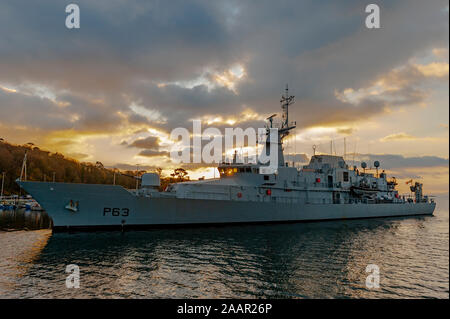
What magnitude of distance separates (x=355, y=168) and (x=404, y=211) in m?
11.3

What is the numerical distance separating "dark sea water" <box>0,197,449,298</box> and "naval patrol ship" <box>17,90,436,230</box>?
163 centimetres

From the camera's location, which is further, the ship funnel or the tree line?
the tree line

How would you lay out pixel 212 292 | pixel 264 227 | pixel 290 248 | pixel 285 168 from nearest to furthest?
pixel 212 292 < pixel 290 248 < pixel 264 227 < pixel 285 168

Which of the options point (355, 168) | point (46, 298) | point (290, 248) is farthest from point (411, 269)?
point (355, 168)

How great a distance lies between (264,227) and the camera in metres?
22.2

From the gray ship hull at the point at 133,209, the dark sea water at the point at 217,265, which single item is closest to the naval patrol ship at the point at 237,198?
the gray ship hull at the point at 133,209

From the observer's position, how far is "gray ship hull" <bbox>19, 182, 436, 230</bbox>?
57.3 ft

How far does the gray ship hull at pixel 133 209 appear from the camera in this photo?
17.5 meters

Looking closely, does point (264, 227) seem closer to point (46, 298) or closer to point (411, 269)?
point (411, 269)

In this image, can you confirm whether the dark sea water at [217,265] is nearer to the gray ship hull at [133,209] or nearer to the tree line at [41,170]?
the gray ship hull at [133,209]

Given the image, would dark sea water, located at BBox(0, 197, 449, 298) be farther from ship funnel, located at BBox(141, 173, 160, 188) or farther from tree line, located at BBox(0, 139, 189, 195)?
tree line, located at BBox(0, 139, 189, 195)

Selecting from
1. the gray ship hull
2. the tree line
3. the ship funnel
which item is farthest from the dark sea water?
the tree line

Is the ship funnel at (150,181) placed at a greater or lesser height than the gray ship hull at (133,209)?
greater

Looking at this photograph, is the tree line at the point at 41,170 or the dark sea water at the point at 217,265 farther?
the tree line at the point at 41,170
